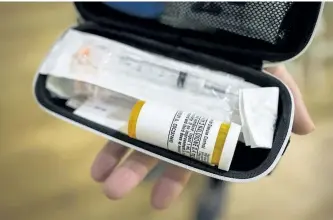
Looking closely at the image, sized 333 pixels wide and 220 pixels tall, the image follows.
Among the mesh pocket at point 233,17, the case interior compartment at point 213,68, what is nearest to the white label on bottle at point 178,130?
the case interior compartment at point 213,68

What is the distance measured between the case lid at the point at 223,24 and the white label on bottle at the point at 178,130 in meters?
0.10

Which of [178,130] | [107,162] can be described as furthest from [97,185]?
[178,130]

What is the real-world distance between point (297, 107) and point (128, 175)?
16 centimetres

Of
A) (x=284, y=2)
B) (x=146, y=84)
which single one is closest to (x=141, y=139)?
(x=146, y=84)

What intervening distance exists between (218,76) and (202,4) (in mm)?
76

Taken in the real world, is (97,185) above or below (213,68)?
below

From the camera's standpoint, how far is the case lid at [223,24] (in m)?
0.46

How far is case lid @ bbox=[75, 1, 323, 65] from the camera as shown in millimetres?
458

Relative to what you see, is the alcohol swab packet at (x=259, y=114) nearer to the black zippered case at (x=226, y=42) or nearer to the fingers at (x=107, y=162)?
the black zippered case at (x=226, y=42)

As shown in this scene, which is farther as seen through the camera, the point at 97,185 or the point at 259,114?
the point at 97,185

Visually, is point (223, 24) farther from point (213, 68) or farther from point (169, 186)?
point (169, 186)

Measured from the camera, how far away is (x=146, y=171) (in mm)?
480

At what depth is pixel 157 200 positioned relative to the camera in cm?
48

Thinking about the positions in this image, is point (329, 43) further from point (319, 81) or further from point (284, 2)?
point (284, 2)
